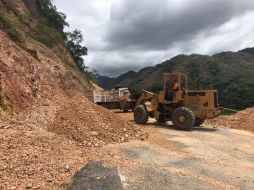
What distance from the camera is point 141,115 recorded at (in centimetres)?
2170

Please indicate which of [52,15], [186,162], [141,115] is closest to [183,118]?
[141,115]

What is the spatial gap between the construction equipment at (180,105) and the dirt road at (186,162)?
158 cm

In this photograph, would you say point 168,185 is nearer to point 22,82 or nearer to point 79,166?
point 79,166

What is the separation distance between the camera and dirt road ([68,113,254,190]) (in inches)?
403

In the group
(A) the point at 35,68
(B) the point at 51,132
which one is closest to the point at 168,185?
(B) the point at 51,132

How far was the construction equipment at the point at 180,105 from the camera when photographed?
19.9 meters

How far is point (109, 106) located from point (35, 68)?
1068 cm

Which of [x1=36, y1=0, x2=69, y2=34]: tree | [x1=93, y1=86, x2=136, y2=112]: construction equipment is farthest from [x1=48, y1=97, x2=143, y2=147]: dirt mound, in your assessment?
[x1=36, y1=0, x2=69, y2=34]: tree

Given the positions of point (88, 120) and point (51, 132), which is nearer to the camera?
point (51, 132)

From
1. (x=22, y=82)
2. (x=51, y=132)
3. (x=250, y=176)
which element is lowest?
(x=250, y=176)

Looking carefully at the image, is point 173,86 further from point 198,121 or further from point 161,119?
point 198,121

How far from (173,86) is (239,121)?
18.8 ft

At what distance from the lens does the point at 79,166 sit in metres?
10.8

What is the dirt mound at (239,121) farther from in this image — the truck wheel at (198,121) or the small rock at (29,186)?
the small rock at (29,186)
